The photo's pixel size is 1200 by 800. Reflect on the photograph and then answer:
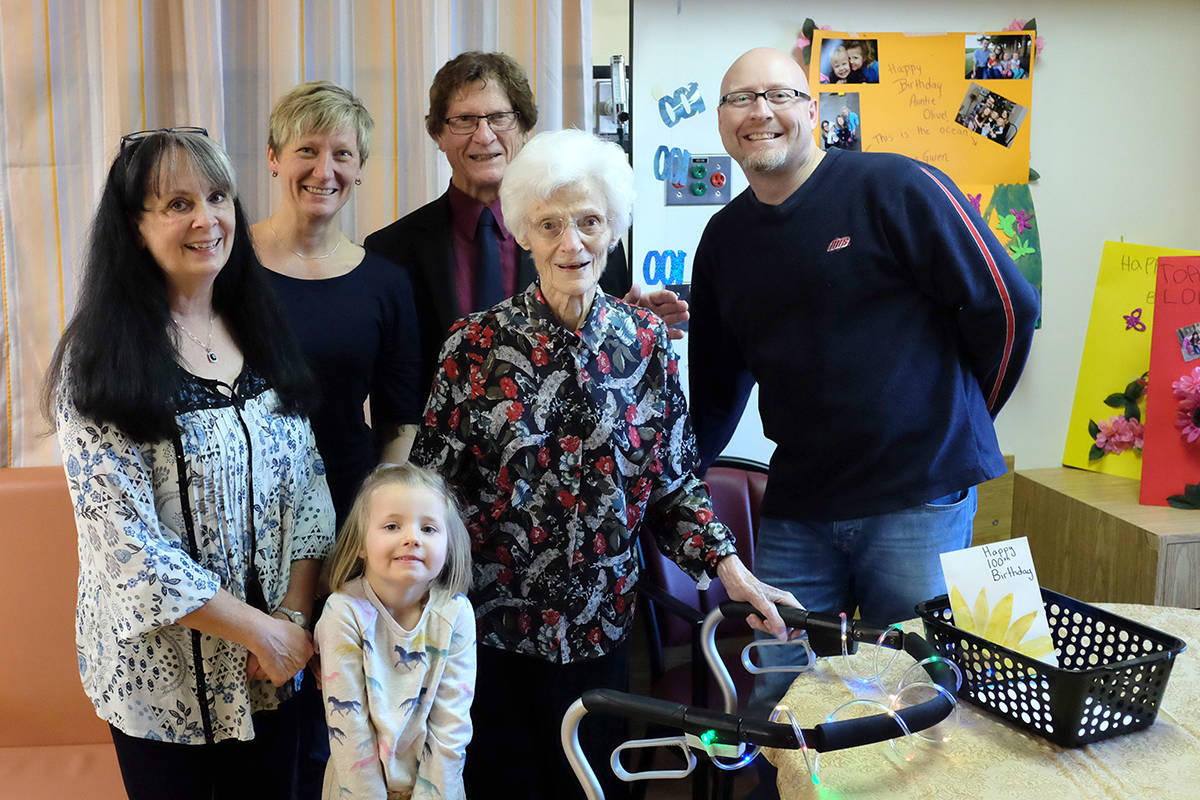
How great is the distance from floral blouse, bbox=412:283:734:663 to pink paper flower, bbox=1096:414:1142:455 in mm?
1837

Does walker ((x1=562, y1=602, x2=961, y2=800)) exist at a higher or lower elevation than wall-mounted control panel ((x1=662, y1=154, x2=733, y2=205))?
lower

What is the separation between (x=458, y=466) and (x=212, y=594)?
1.41 ft

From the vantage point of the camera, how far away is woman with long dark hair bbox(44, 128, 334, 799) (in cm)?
146

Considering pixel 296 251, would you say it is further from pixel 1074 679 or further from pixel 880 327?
pixel 1074 679

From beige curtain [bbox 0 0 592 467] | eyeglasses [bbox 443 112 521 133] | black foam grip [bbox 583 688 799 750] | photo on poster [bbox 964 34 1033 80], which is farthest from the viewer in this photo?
photo on poster [bbox 964 34 1033 80]

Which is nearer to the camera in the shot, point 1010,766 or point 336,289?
point 1010,766

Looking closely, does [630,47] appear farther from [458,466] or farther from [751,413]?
[458,466]

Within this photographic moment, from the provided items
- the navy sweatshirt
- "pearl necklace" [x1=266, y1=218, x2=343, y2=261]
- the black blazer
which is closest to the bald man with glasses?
the navy sweatshirt

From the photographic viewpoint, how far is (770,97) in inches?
75.0

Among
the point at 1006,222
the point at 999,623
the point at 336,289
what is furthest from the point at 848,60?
the point at 999,623

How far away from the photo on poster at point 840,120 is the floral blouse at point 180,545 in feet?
5.97

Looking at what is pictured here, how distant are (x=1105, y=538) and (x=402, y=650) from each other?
2068 millimetres

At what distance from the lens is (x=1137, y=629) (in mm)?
1398

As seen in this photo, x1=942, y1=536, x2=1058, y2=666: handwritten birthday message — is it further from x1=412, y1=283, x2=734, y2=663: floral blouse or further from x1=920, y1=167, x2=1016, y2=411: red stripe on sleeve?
x1=920, y1=167, x2=1016, y2=411: red stripe on sleeve
